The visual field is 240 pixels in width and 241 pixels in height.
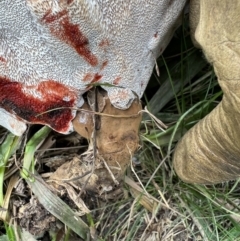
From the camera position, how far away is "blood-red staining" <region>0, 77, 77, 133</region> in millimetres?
546

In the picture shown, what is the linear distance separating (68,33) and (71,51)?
3 centimetres

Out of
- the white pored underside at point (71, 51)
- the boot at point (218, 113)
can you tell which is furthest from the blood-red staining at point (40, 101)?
the boot at point (218, 113)

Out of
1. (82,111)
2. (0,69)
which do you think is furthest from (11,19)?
(82,111)

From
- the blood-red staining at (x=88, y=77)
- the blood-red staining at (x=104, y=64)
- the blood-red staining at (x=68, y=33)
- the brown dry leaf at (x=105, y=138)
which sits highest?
the blood-red staining at (x=68, y=33)

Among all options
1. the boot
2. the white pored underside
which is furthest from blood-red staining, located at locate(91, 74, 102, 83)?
the boot

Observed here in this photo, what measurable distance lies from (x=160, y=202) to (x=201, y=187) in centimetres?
7

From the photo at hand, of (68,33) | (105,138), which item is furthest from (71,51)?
(105,138)

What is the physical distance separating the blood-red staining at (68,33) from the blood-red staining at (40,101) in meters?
0.05

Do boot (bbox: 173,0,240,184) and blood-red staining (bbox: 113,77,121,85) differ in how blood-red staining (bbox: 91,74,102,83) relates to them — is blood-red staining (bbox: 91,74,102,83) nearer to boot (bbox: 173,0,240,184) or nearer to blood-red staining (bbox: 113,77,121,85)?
blood-red staining (bbox: 113,77,121,85)

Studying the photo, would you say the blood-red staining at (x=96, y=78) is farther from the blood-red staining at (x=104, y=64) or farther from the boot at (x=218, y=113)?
the boot at (x=218, y=113)

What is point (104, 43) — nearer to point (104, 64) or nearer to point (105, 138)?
point (104, 64)

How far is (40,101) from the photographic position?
56 centimetres

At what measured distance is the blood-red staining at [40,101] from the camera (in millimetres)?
546

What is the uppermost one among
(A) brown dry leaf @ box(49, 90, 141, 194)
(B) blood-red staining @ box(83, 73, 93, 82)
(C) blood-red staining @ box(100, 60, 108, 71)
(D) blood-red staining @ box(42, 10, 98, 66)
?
→ (D) blood-red staining @ box(42, 10, 98, 66)
